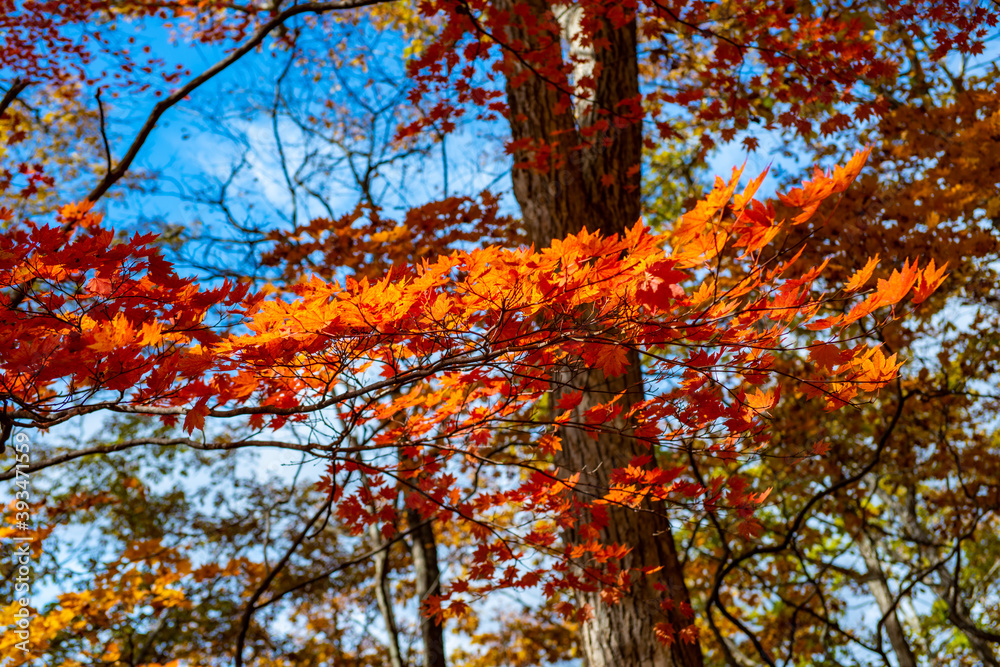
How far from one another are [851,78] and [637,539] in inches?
135

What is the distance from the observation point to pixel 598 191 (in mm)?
4254

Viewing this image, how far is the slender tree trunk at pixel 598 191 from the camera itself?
3.26 metres

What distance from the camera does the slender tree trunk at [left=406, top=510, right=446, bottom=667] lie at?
5.50 meters

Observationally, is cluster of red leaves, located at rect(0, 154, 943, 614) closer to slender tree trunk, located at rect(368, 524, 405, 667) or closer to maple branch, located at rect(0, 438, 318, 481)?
maple branch, located at rect(0, 438, 318, 481)

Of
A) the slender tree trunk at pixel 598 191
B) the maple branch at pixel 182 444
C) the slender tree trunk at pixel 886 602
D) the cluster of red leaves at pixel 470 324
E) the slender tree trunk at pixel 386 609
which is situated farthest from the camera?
the slender tree trunk at pixel 886 602

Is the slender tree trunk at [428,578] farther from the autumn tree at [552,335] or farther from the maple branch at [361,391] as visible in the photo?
the maple branch at [361,391]

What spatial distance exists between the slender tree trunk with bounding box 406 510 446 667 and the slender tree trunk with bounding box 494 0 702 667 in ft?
8.22

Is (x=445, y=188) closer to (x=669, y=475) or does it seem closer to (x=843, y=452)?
(x=843, y=452)

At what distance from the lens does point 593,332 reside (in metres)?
1.75

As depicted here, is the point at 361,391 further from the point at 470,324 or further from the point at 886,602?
the point at 886,602

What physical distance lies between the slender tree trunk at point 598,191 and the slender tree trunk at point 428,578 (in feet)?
8.22

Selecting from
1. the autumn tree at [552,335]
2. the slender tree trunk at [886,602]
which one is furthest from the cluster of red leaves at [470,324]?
the slender tree trunk at [886,602]

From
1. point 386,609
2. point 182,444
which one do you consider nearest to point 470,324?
point 182,444

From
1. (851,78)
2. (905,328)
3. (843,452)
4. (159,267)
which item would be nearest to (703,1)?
(851,78)
